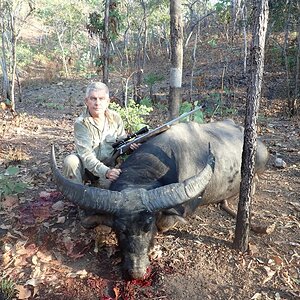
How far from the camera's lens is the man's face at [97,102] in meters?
4.22

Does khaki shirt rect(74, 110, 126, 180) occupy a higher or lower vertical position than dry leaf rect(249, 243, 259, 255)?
higher

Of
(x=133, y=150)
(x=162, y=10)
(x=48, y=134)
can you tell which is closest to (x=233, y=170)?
(x=133, y=150)

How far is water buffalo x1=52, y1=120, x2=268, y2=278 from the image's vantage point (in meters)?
3.29

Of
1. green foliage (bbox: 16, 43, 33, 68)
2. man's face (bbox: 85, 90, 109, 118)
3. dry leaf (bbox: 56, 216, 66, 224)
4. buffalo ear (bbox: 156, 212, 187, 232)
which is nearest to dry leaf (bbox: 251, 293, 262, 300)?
buffalo ear (bbox: 156, 212, 187, 232)

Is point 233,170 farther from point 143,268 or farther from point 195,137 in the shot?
point 143,268

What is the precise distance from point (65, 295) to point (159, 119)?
7953 mm

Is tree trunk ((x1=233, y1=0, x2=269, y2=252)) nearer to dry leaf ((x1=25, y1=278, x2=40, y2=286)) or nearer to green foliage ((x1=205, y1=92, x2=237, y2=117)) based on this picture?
dry leaf ((x1=25, y1=278, x2=40, y2=286))

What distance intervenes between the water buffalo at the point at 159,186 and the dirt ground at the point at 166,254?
29 cm

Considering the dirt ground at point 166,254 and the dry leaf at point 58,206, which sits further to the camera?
the dry leaf at point 58,206

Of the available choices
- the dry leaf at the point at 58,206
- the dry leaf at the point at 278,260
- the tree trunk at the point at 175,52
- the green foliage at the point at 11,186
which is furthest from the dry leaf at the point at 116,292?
the tree trunk at the point at 175,52

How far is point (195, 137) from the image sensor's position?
4957 millimetres

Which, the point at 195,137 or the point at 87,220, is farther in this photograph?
the point at 195,137

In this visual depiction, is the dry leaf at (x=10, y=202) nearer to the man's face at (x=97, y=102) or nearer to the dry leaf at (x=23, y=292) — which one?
the dry leaf at (x=23, y=292)

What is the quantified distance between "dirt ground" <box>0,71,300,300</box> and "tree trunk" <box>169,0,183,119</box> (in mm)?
1998
